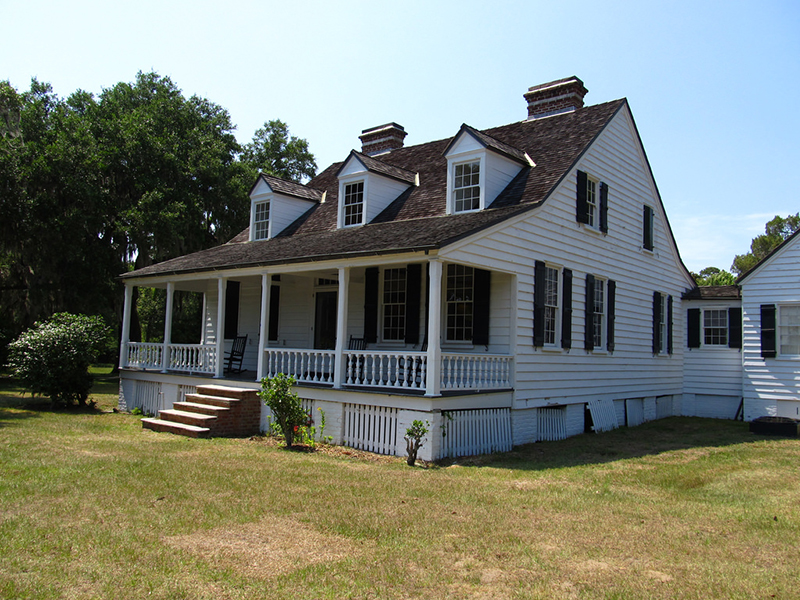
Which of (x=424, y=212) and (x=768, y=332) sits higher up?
(x=424, y=212)

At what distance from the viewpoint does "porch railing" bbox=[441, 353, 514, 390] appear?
11062mm

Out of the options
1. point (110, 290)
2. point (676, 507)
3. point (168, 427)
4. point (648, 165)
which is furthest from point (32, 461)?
point (110, 290)

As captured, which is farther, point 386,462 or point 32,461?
point 386,462

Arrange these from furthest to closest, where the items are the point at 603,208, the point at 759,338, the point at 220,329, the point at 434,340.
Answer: the point at 759,338 < the point at 603,208 < the point at 220,329 < the point at 434,340

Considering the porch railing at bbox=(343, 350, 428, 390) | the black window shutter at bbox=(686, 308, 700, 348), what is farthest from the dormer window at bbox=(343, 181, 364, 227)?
the black window shutter at bbox=(686, 308, 700, 348)

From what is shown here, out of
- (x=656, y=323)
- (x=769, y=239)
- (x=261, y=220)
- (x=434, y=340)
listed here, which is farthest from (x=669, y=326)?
(x=769, y=239)

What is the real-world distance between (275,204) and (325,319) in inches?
150

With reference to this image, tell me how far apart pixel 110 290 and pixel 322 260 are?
1749cm

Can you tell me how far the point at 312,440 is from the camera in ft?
39.1

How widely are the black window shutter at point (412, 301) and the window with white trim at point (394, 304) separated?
696 mm

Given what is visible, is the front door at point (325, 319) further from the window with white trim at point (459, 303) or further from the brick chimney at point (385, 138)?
the brick chimney at point (385, 138)

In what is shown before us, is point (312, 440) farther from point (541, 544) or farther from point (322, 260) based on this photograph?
point (541, 544)

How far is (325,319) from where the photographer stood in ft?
55.7

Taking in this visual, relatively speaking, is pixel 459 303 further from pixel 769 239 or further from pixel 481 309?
pixel 769 239
